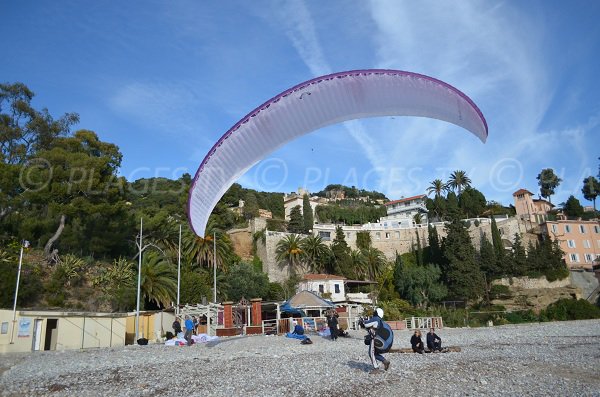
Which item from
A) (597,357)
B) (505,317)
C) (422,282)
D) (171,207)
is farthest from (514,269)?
(597,357)

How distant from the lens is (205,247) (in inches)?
1694

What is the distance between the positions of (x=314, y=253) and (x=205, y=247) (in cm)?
1416

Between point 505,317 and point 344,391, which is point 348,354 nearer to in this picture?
point 344,391

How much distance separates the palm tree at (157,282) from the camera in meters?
30.8

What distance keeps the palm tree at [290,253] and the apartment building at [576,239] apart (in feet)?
103

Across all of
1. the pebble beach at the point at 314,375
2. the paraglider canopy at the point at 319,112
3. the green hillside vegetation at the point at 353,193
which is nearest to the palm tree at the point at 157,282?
the pebble beach at the point at 314,375

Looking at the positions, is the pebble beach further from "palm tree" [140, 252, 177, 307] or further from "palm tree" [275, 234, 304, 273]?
"palm tree" [275, 234, 304, 273]

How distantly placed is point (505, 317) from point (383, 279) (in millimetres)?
17080

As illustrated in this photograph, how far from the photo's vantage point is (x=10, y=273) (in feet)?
79.6

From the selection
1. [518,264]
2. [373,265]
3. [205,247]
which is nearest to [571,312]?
[518,264]

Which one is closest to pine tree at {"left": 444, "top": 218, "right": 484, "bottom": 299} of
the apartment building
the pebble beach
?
the apartment building

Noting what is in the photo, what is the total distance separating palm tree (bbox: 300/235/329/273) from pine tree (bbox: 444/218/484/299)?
43.8ft

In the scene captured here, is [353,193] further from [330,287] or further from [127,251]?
[127,251]

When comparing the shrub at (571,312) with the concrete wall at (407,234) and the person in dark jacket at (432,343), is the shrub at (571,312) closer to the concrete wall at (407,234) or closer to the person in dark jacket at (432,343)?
the concrete wall at (407,234)
